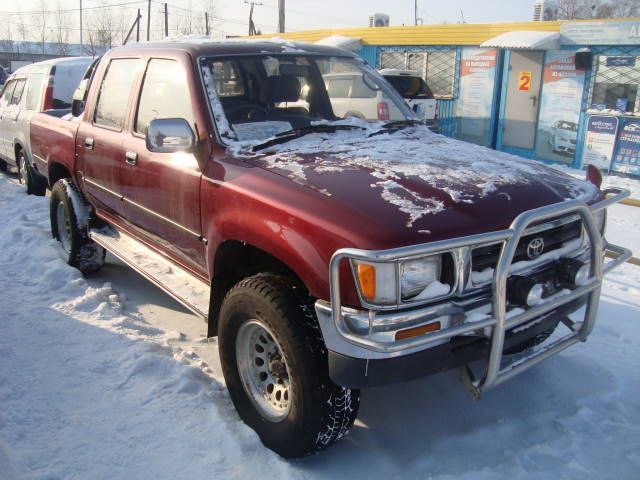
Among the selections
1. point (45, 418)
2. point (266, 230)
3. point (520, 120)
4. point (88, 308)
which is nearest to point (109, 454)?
point (45, 418)

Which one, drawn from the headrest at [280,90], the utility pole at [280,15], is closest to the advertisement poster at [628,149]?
the headrest at [280,90]

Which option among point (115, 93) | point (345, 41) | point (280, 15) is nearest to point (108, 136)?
point (115, 93)

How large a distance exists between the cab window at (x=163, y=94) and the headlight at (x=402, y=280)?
67.5 inches

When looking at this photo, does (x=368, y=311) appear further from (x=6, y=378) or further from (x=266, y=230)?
(x=6, y=378)

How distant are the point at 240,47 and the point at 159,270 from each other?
162 cm

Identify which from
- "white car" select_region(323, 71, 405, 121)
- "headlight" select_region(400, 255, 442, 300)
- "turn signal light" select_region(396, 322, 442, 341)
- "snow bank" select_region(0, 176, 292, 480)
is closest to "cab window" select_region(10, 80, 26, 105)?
"snow bank" select_region(0, 176, 292, 480)

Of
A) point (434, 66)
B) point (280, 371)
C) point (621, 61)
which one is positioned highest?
point (621, 61)

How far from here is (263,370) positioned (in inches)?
119

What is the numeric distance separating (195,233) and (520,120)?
1226cm

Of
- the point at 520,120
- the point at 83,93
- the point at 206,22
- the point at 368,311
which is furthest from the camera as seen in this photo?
the point at 206,22

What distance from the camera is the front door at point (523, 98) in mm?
13511

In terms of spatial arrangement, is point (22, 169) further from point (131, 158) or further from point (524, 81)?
point (524, 81)

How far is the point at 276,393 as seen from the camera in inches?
118

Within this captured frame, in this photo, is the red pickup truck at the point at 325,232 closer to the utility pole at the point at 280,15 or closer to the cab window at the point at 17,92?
the cab window at the point at 17,92
